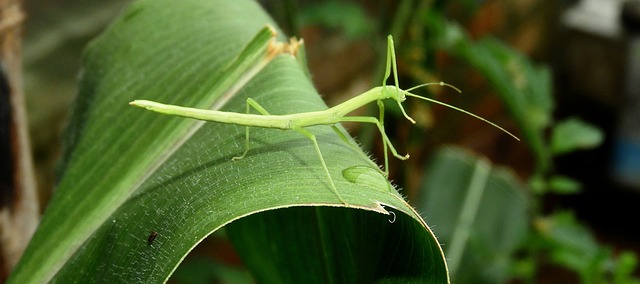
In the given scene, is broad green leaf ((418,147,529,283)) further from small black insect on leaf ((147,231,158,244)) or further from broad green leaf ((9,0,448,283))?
small black insect on leaf ((147,231,158,244))

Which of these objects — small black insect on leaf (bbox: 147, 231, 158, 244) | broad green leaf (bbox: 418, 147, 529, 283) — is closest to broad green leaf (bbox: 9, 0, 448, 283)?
small black insect on leaf (bbox: 147, 231, 158, 244)

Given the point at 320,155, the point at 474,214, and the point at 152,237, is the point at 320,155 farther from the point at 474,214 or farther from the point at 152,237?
the point at 474,214

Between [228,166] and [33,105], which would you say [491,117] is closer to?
[33,105]

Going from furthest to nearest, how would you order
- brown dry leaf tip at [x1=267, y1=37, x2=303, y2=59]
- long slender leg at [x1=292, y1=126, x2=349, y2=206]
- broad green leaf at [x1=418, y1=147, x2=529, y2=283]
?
broad green leaf at [x1=418, y1=147, x2=529, y2=283]
brown dry leaf tip at [x1=267, y1=37, x2=303, y2=59]
long slender leg at [x1=292, y1=126, x2=349, y2=206]

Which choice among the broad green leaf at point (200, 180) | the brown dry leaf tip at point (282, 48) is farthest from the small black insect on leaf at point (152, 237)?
the brown dry leaf tip at point (282, 48)

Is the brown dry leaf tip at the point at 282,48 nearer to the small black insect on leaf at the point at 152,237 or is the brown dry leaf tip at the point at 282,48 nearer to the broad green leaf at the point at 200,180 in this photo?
the broad green leaf at the point at 200,180

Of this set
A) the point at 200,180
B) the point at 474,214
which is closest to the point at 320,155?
the point at 200,180
